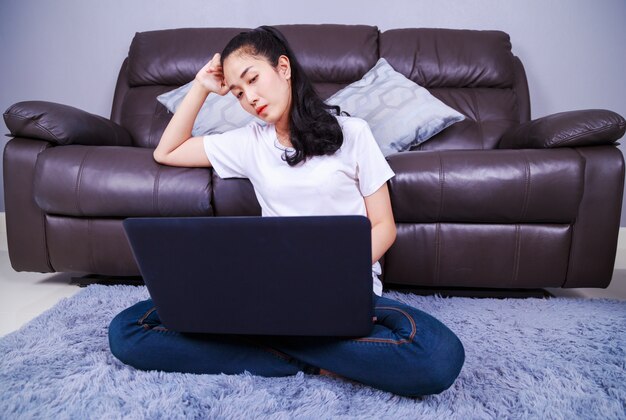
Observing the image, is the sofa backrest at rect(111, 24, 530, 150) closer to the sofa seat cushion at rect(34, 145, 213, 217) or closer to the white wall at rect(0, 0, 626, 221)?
the white wall at rect(0, 0, 626, 221)

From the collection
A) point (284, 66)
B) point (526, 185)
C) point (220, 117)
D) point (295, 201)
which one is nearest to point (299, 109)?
point (284, 66)

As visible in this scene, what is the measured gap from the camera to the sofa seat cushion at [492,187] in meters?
1.32

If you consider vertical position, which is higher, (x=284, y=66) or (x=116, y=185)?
(x=284, y=66)

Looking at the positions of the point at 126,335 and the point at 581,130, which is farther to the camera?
the point at 581,130

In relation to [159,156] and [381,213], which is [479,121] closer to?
[381,213]

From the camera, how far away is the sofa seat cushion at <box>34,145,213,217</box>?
1392 mm

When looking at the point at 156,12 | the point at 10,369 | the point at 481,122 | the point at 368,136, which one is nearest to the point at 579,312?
the point at 368,136

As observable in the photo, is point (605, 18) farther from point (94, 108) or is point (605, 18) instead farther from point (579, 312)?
point (94, 108)


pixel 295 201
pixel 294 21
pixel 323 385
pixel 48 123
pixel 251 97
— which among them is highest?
pixel 294 21

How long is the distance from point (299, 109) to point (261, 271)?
19.8 inches

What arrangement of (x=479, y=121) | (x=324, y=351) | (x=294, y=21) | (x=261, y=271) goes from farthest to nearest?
(x=294, y=21) → (x=479, y=121) → (x=324, y=351) → (x=261, y=271)

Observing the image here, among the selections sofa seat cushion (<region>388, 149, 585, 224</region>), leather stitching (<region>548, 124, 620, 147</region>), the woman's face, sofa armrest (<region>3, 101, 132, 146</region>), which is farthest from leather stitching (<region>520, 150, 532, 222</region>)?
sofa armrest (<region>3, 101, 132, 146</region>)

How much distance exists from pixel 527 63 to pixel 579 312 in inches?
59.2

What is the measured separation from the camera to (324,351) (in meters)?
0.85
